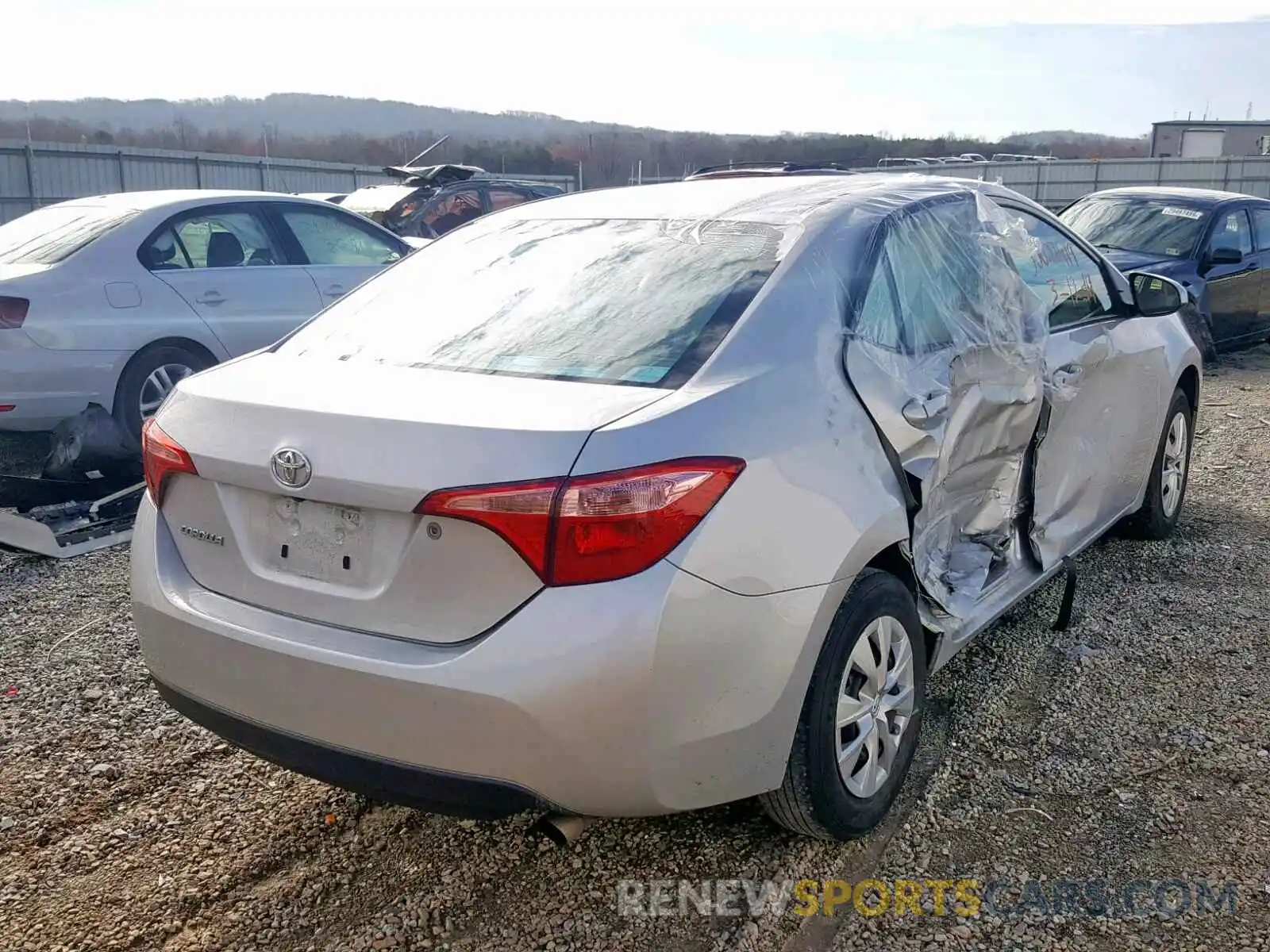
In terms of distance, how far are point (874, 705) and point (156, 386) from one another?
492cm

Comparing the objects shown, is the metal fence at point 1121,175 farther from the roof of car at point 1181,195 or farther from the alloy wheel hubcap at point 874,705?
the alloy wheel hubcap at point 874,705

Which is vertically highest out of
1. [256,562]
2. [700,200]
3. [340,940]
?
[700,200]

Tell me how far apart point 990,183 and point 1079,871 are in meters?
2.48

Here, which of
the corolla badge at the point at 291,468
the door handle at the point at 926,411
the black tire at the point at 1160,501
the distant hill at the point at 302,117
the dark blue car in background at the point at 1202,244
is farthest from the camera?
the distant hill at the point at 302,117

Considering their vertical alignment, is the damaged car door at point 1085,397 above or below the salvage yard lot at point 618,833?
above

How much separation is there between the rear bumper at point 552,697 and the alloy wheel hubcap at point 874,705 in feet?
0.91

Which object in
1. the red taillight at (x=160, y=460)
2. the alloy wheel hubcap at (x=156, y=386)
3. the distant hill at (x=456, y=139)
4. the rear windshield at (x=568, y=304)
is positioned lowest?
the alloy wheel hubcap at (x=156, y=386)

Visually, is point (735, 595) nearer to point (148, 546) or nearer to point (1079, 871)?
point (1079, 871)

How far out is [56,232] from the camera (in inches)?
256

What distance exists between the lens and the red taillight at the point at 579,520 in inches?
85.2

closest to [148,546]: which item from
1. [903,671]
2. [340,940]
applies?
[340,940]

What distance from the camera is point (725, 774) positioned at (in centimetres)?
239

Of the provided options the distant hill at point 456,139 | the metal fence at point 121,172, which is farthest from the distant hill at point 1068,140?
the metal fence at point 121,172

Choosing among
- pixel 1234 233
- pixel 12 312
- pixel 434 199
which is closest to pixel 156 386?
pixel 12 312
